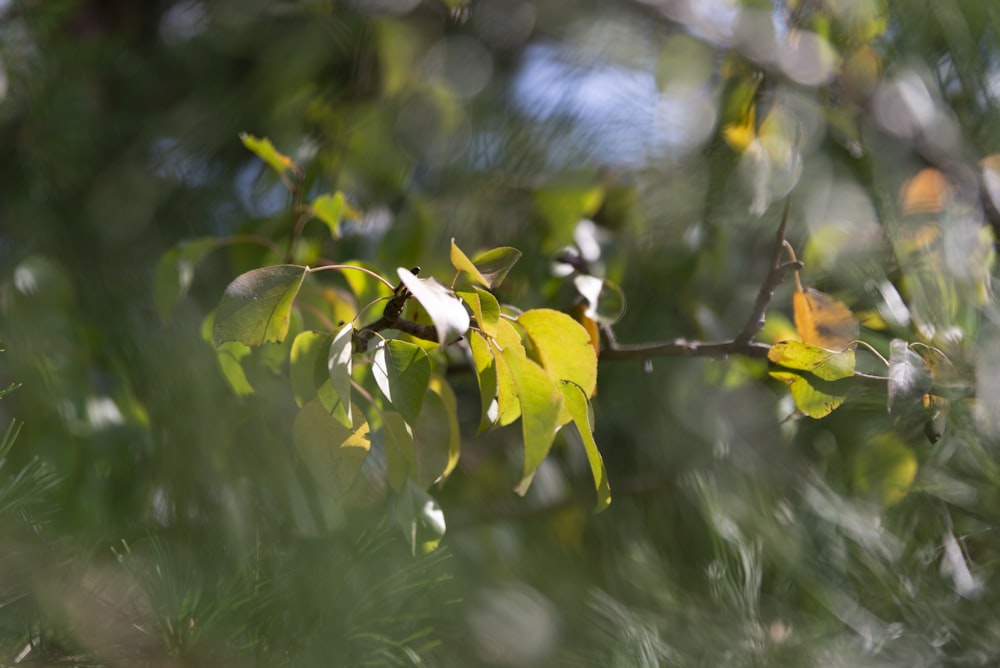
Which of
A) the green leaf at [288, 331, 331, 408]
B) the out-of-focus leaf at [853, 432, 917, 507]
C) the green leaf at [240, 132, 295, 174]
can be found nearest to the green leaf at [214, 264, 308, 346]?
the green leaf at [288, 331, 331, 408]

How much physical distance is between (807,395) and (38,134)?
34.4 inches

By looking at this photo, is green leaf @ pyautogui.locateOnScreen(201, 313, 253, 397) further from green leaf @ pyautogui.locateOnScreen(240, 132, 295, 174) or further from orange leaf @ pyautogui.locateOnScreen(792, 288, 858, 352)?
orange leaf @ pyautogui.locateOnScreen(792, 288, 858, 352)

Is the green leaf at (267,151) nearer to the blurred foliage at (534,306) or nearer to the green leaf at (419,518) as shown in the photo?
the blurred foliage at (534,306)

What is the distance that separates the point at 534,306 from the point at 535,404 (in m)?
0.30

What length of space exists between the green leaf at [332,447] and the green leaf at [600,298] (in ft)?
0.52

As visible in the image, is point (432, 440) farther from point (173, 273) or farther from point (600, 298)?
point (173, 273)

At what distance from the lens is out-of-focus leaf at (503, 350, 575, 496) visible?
323 millimetres

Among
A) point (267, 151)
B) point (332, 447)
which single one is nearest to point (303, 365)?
point (332, 447)

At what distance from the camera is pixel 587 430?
13.5 inches

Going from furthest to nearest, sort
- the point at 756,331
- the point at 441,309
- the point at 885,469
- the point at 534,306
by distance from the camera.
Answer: the point at 534,306 < the point at 885,469 < the point at 756,331 < the point at 441,309

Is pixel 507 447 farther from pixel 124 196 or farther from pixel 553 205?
pixel 124 196

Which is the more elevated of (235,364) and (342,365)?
(342,365)

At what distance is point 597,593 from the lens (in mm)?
612

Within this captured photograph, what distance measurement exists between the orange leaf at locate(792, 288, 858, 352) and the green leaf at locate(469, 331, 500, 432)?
0.17 metres
